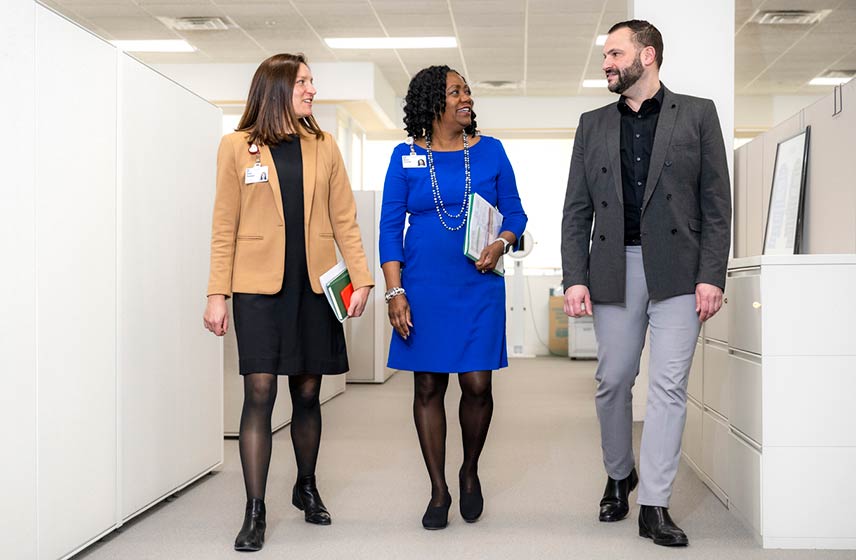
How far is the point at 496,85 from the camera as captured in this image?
11.5 meters

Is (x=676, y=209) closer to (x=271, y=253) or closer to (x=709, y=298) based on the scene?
(x=709, y=298)

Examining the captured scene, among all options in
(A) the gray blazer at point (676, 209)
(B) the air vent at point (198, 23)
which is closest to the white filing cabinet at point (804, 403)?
(A) the gray blazer at point (676, 209)

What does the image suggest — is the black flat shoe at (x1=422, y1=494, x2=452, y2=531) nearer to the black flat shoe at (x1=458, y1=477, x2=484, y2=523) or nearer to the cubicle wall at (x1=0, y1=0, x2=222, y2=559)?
the black flat shoe at (x1=458, y1=477, x2=484, y2=523)

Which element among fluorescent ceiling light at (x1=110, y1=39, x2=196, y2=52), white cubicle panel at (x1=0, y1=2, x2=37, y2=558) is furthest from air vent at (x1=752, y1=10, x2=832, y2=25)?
white cubicle panel at (x1=0, y1=2, x2=37, y2=558)

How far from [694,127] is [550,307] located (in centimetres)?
880

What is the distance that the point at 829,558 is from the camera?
105 inches

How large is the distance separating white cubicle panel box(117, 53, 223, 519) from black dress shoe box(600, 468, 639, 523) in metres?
1.58

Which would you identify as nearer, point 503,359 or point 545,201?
point 503,359

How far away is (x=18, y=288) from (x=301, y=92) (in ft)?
3.49

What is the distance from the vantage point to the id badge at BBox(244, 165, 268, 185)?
282 cm

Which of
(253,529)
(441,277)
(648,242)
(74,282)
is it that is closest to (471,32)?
(441,277)

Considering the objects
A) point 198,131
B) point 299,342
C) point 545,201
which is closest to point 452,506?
point 299,342

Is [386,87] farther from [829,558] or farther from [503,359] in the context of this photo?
[829,558]

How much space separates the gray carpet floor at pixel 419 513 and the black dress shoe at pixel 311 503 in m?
0.04
